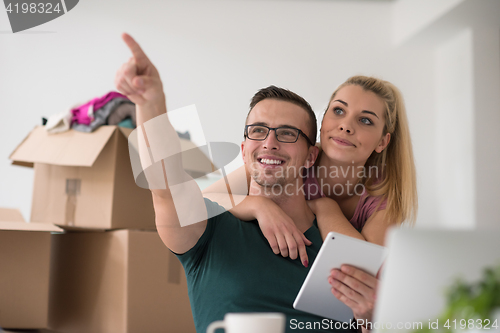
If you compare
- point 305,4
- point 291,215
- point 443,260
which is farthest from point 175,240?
point 305,4

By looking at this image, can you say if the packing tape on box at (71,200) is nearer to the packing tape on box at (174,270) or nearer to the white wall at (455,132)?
the packing tape on box at (174,270)

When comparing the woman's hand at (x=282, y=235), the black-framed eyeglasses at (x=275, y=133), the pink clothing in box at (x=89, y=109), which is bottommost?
the woman's hand at (x=282, y=235)

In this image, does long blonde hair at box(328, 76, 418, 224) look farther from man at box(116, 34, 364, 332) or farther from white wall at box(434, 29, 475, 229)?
white wall at box(434, 29, 475, 229)

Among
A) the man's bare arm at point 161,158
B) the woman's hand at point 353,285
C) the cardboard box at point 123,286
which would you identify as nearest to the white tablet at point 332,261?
the woman's hand at point 353,285

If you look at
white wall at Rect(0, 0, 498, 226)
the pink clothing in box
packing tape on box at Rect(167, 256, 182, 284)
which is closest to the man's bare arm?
packing tape on box at Rect(167, 256, 182, 284)

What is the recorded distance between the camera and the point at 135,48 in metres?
0.70

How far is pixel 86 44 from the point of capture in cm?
289

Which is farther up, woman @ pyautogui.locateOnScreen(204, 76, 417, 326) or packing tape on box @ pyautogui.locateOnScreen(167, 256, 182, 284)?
woman @ pyautogui.locateOnScreen(204, 76, 417, 326)

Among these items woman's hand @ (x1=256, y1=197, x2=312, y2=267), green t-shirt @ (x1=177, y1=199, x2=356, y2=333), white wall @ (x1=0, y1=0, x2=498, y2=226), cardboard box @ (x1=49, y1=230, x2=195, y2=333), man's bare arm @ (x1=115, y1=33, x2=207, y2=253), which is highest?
white wall @ (x1=0, y1=0, x2=498, y2=226)

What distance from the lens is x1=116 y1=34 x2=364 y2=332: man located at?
34.7 inches

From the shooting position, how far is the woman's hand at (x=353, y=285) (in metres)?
0.82

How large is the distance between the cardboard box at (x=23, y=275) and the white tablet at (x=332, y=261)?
3.56ft

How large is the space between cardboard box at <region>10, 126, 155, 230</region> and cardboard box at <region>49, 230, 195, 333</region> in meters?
0.10

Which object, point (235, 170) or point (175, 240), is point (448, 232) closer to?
point (175, 240)
